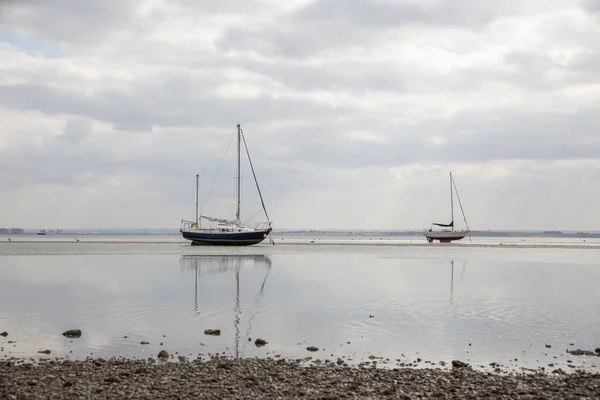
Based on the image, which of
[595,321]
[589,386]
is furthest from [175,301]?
[589,386]

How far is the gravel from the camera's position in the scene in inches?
597

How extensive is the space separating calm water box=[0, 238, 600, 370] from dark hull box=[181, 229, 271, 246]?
203 feet

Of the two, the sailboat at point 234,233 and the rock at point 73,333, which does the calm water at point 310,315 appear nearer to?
the rock at point 73,333

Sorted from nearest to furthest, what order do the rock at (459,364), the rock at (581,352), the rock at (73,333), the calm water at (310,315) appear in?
1. the rock at (459,364)
2. the rock at (581,352)
3. the calm water at (310,315)
4. the rock at (73,333)

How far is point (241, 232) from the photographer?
115312mm

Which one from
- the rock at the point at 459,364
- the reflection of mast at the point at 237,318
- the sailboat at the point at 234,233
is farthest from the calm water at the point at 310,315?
the sailboat at the point at 234,233

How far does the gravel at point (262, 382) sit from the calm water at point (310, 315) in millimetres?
2242

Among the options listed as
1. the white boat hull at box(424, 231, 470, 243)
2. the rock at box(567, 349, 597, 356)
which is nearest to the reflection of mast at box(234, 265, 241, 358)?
the rock at box(567, 349, 597, 356)

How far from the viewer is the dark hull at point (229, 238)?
115750 millimetres

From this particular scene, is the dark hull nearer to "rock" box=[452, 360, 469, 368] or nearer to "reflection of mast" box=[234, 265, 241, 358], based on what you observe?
"reflection of mast" box=[234, 265, 241, 358]

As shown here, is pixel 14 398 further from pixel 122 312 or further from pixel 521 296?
pixel 521 296

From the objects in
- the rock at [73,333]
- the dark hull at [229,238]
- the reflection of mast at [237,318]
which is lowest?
the reflection of mast at [237,318]

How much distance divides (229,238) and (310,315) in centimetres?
8895

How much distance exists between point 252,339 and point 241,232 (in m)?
92.5
